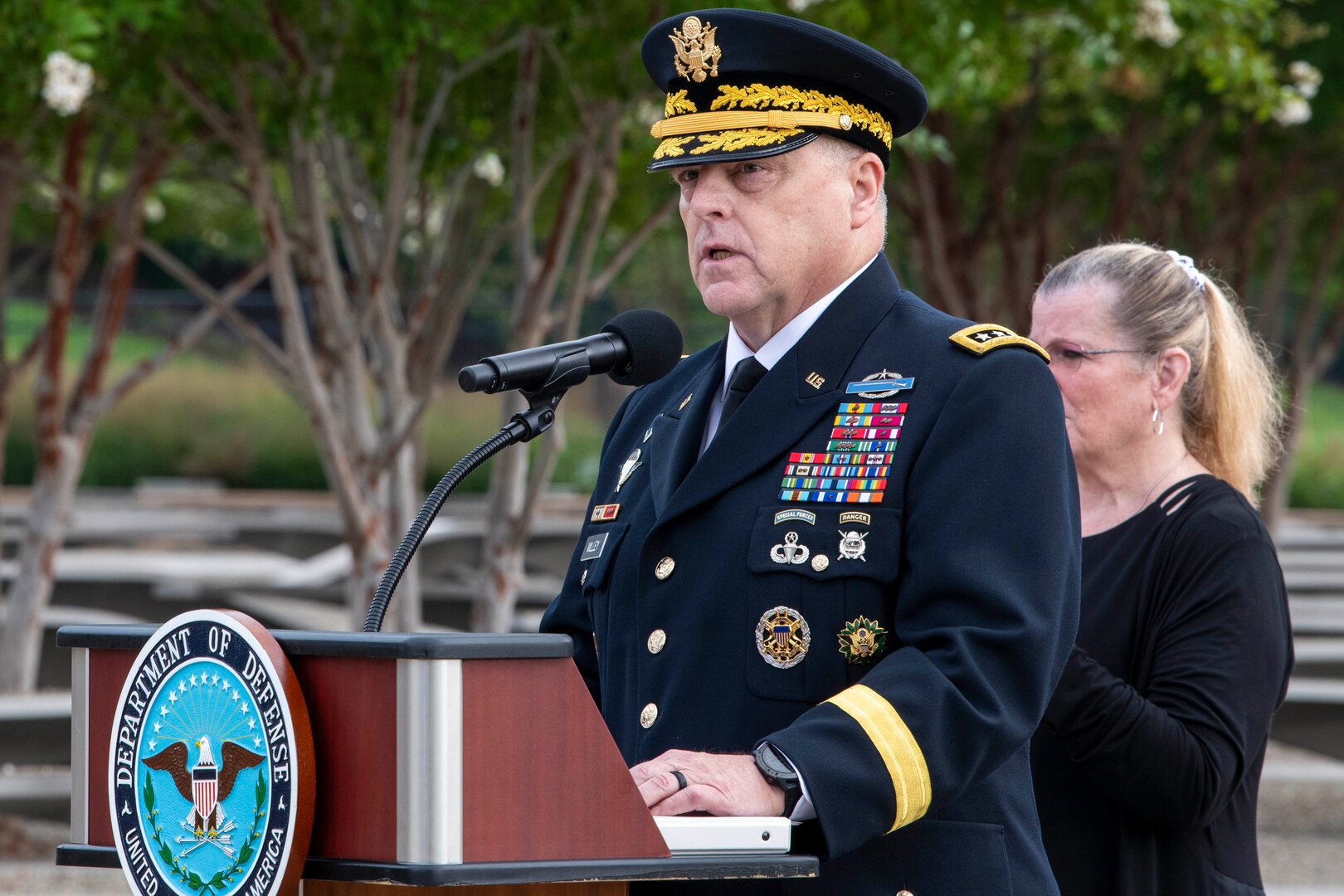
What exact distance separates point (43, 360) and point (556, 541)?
633 cm

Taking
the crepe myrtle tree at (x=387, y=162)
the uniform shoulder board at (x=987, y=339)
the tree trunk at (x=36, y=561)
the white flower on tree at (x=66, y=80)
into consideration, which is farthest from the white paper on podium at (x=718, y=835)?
the tree trunk at (x=36, y=561)

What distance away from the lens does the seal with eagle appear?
65.1 inches

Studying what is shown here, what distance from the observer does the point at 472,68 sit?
25.7 ft

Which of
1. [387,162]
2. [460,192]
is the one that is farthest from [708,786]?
[460,192]

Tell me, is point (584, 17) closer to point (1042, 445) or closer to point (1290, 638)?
point (1290, 638)

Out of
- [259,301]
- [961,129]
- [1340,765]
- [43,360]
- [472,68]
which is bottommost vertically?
[1340,765]

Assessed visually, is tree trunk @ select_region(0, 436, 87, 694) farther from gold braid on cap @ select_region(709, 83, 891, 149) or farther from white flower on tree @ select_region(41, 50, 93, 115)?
gold braid on cap @ select_region(709, 83, 891, 149)

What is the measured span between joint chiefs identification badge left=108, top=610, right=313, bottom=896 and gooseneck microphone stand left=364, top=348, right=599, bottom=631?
0.32 meters

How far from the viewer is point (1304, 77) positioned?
934cm

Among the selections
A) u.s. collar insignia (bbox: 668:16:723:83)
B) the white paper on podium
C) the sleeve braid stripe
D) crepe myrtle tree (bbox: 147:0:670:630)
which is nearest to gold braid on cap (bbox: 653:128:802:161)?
u.s. collar insignia (bbox: 668:16:723:83)

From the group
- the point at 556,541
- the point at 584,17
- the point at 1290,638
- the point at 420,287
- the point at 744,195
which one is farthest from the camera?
the point at 556,541

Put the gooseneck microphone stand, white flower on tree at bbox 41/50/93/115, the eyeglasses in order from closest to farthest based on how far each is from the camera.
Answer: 1. the gooseneck microphone stand
2. the eyeglasses
3. white flower on tree at bbox 41/50/93/115

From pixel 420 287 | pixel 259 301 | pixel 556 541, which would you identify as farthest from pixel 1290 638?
pixel 259 301

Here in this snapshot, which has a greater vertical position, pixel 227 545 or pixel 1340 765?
pixel 227 545
